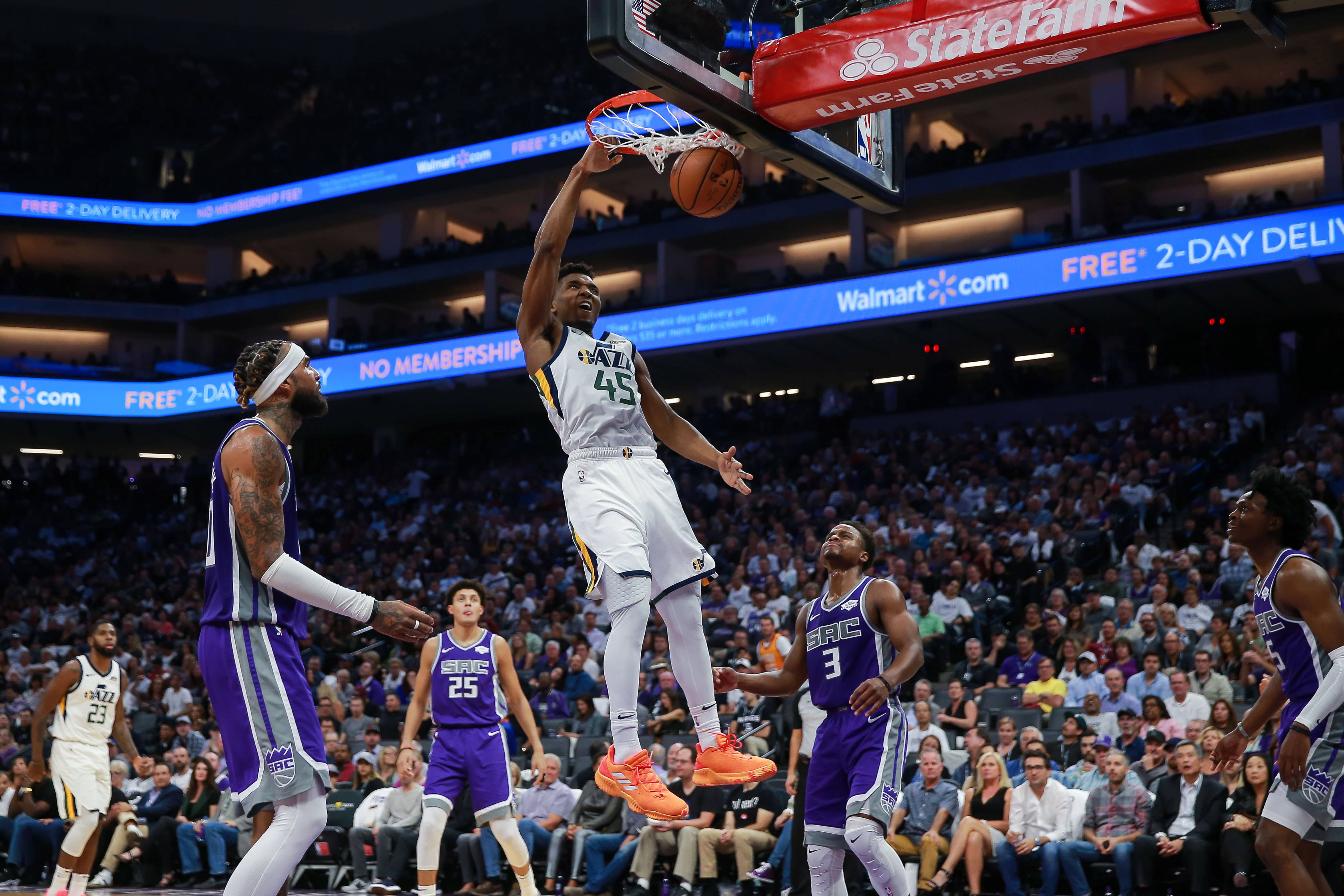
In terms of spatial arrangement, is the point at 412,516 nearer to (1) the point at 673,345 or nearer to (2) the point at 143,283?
(1) the point at 673,345

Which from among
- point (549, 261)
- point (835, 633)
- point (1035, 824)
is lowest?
point (1035, 824)

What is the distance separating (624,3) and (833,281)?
19079 millimetres

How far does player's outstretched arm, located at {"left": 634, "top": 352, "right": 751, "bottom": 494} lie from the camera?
572 cm

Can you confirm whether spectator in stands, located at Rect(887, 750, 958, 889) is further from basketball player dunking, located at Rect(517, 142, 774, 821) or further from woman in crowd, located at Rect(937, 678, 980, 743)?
basketball player dunking, located at Rect(517, 142, 774, 821)

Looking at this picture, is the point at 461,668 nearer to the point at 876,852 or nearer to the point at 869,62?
the point at 876,852

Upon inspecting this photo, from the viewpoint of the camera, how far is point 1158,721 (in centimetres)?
1059

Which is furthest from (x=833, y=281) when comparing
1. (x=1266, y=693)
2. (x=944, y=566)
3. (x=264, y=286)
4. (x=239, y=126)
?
(x=239, y=126)

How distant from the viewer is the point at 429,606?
20.4m

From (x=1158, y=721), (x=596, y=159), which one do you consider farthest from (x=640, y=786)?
(x=1158, y=721)

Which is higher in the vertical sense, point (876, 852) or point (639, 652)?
point (639, 652)

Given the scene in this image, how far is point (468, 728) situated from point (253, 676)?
4.11 meters

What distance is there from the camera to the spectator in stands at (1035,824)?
9.66 meters

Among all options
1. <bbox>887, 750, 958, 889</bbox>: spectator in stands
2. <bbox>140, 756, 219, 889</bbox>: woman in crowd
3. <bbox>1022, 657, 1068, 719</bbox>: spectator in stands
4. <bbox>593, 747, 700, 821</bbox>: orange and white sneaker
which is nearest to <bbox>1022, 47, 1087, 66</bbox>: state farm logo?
<bbox>593, 747, 700, 821</bbox>: orange and white sneaker

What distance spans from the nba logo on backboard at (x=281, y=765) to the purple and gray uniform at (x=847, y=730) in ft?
8.40
